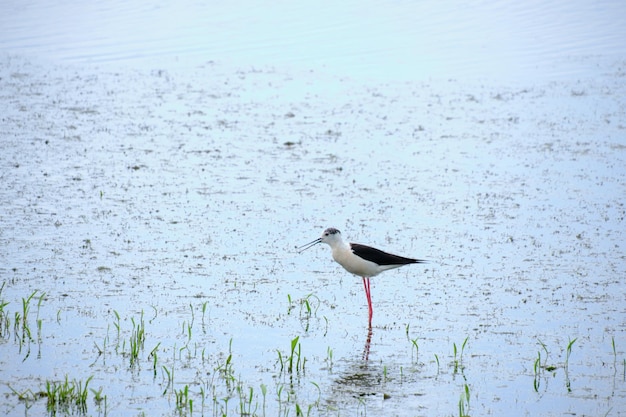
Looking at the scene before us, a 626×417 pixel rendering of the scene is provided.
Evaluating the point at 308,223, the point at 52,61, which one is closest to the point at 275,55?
the point at 52,61

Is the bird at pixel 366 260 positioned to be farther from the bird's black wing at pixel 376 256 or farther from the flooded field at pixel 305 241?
the flooded field at pixel 305 241

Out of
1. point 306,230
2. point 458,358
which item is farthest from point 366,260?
point 306,230

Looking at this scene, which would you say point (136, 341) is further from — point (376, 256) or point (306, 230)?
point (306, 230)

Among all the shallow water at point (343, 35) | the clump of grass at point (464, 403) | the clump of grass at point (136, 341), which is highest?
the shallow water at point (343, 35)

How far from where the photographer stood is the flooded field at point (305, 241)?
662cm

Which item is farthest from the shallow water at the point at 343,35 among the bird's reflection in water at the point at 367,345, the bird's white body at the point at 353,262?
the bird's reflection in water at the point at 367,345

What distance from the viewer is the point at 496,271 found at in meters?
8.88

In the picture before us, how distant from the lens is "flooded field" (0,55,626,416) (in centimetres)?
662

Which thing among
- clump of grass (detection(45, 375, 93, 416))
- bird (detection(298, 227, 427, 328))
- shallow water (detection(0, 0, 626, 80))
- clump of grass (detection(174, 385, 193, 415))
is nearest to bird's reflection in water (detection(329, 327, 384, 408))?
clump of grass (detection(174, 385, 193, 415))

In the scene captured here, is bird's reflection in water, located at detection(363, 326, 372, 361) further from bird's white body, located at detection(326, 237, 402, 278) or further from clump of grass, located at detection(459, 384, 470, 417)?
clump of grass, located at detection(459, 384, 470, 417)

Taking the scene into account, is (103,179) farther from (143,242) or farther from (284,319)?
(284,319)

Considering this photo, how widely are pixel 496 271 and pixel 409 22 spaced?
1384cm

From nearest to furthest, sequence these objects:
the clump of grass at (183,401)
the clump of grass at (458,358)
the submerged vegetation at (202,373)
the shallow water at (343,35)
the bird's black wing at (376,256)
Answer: the clump of grass at (183,401) < the submerged vegetation at (202,373) < the clump of grass at (458,358) < the bird's black wing at (376,256) < the shallow water at (343,35)

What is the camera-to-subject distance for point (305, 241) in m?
9.76
